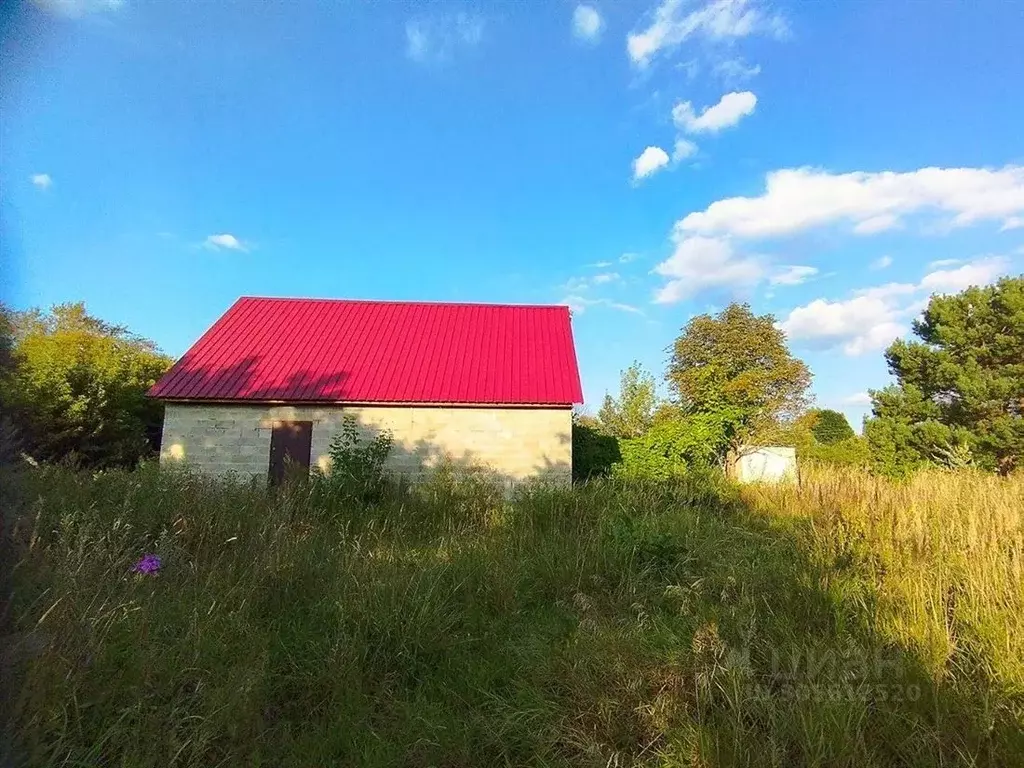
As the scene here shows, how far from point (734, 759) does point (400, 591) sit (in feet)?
8.10

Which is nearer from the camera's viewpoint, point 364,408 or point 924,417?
point 364,408

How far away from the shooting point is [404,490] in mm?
9688

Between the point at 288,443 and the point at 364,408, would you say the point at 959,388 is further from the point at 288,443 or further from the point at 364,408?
the point at 288,443

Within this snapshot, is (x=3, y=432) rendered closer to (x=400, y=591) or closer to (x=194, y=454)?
(x=400, y=591)

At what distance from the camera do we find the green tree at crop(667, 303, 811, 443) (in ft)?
98.6

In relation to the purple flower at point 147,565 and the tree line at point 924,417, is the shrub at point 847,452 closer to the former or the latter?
the tree line at point 924,417

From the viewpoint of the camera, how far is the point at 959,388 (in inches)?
722

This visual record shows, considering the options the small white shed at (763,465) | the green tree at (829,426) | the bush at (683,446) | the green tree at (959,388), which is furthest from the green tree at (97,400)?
the green tree at (829,426)

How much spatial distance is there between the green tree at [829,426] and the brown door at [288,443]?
2851 centimetres

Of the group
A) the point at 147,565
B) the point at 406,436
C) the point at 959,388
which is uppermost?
the point at 959,388

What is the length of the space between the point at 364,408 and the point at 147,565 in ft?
31.6

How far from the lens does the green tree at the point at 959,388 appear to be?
57.2ft

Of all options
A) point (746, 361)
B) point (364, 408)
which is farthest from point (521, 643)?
point (746, 361)

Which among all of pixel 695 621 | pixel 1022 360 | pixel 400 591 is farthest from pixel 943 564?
pixel 1022 360
